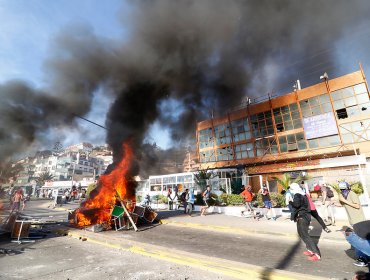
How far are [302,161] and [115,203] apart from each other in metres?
20.5

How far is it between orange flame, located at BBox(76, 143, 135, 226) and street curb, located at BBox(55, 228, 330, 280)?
105 inches

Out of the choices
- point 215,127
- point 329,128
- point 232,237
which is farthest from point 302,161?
point 232,237

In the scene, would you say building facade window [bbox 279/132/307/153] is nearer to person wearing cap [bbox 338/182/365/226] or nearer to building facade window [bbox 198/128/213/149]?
building facade window [bbox 198/128/213/149]

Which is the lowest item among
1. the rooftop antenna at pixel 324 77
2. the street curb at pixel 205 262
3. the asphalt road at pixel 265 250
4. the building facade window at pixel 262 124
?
the asphalt road at pixel 265 250

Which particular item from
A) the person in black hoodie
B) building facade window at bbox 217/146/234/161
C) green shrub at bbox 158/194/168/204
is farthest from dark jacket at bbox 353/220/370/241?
building facade window at bbox 217/146/234/161

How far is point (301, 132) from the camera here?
80.6 ft

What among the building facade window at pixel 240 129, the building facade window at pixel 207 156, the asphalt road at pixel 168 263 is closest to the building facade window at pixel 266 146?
the building facade window at pixel 240 129

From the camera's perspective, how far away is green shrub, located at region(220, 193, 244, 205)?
14945 millimetres

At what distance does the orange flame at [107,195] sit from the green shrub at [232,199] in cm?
709

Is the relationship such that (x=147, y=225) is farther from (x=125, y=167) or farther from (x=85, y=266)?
(x=85, y=266)

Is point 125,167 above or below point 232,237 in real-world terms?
above

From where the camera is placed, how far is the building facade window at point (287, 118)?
25.3 metres

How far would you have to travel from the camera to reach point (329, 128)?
2258 cm

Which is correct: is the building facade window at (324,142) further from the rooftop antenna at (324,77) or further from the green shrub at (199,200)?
the green shrub at (199,200)
